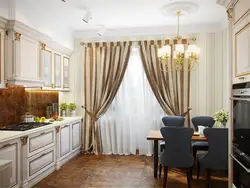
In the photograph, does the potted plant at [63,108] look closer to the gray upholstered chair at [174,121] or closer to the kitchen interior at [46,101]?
the kitchen interior at [46,101]

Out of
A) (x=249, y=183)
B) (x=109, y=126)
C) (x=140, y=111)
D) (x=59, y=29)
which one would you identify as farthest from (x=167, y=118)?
(x=59, y=29)

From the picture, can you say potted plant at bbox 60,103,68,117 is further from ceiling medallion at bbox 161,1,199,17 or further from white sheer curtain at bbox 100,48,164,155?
ceiling medallion at bbox 161,1,199,17

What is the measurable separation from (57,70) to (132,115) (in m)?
1.91

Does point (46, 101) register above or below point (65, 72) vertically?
below

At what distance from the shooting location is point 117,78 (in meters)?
5.40

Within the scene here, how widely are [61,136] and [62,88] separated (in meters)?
1.11

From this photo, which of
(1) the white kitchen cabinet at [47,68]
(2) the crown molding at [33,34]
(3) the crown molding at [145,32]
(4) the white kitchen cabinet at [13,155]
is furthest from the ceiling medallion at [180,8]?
(4) the white kitchen cabinet at [13,155]

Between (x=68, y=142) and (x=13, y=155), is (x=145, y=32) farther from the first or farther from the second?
(x=13, y=155)

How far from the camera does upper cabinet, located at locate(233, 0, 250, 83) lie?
2.32 m

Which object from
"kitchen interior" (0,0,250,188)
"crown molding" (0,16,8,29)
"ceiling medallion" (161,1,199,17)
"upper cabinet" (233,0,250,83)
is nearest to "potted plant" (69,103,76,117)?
"kitchen interior" (0,0,250,188)

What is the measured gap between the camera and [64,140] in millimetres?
4648

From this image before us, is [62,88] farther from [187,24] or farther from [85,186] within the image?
[187,24]

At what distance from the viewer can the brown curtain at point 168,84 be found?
5176 mm

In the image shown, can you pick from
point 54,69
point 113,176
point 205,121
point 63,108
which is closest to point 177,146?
point 113,176
